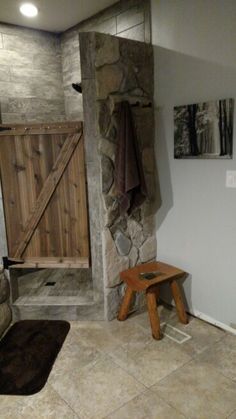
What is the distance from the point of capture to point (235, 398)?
184cm

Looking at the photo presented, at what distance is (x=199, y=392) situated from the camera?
1.89 metres

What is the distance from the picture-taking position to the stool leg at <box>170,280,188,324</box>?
256cm

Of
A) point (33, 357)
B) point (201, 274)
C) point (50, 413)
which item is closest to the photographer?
point (50, 413)

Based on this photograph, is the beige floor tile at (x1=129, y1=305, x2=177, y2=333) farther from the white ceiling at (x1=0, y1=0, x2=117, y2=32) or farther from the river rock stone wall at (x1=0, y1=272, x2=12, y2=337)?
the white ceiling at (x1=0, y1=0, x2=117, y2=32)

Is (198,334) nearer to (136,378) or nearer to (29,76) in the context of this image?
(136,378)

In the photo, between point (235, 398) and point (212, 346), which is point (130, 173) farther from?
point (235, 398)

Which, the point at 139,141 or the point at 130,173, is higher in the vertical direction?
the point at 139,141

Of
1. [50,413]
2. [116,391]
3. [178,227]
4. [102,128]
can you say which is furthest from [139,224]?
[50,413]

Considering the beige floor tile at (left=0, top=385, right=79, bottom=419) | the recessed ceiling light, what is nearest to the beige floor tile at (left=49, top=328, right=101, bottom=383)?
the beige floor tile at (left=0, top=385, right=79, bottom=419)

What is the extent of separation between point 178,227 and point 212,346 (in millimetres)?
955

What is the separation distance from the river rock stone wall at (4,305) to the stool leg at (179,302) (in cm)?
140

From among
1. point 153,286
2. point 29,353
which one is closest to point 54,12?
point 153,286

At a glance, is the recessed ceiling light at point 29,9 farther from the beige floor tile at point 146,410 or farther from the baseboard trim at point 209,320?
the beige floor tile at point 146,410

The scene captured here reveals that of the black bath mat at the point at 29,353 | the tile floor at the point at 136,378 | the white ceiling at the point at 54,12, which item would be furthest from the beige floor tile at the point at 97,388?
the white ceiling at the point at 54,12
